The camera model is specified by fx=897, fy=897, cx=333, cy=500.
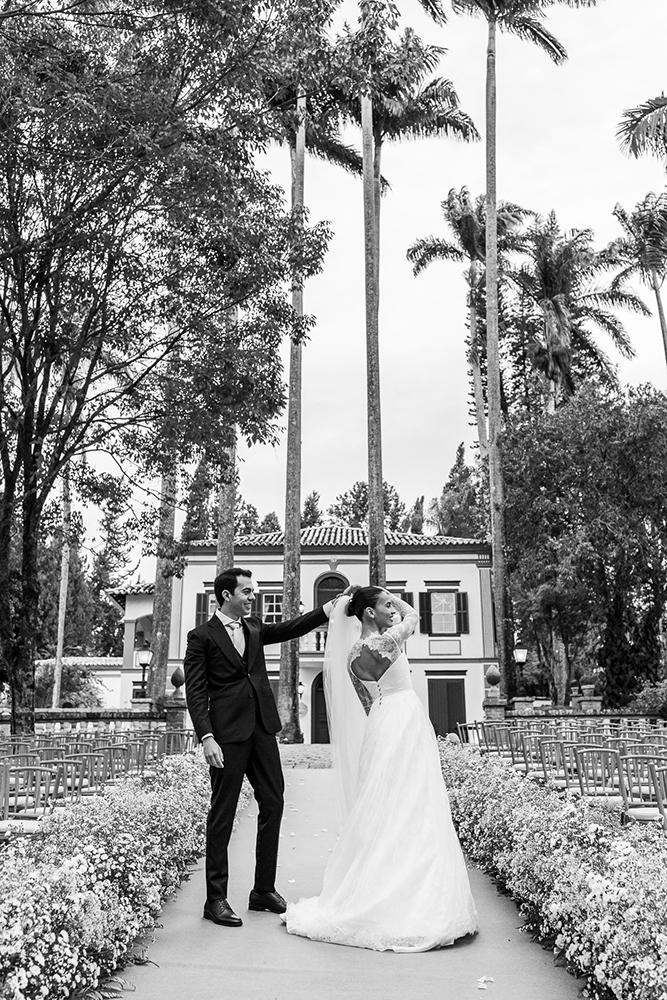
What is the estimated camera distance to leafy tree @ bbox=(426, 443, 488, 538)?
4022 cm

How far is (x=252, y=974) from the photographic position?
405 centimetres

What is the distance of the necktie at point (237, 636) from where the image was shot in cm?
530

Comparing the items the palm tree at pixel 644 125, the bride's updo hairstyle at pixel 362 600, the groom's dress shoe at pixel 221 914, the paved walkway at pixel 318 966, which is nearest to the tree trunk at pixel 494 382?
the palm tree at pixel 644 125

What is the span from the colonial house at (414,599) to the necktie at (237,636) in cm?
2435

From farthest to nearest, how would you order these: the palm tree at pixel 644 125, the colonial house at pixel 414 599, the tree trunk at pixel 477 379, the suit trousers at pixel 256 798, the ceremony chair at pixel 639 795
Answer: the tree trunk at pixel 477 379 → the colonial house at pixel 414 599 → the palm tree at pixel 644 125 → the ceremony chair at pixel 639 795 → the suit trousers at pixel 256 798

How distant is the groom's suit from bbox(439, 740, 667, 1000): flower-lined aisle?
4.88 ft

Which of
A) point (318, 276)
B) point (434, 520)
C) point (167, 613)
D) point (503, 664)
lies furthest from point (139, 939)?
point (434, 520)

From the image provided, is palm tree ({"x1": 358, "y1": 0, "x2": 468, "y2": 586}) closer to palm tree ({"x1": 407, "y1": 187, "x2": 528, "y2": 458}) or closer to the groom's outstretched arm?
palm tree ({"x1": 407, "y1": 187, "x2": 528, "y2": 458})

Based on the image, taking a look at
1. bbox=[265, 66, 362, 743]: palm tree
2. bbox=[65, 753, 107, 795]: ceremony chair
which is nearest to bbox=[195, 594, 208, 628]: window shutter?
bbox=[265, 66, 362, 743]: palm tree

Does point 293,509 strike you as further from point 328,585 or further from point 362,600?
point 362,600

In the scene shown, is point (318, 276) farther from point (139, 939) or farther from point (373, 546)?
point (139, 939)

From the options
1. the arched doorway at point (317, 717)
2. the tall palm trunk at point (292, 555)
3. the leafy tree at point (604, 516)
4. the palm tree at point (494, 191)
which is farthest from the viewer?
the arched doorway at point (317, 717)

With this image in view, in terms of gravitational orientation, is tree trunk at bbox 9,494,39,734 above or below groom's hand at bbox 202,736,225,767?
above

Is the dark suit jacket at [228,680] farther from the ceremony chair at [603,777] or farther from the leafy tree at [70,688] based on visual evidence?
the leafy tree at [70,688]
